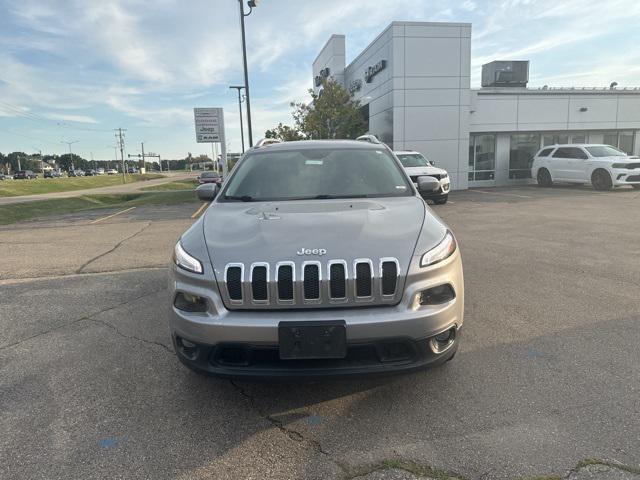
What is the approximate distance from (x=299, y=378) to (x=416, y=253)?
1.01 metres

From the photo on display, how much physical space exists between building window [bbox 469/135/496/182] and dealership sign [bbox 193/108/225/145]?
41.5 feet

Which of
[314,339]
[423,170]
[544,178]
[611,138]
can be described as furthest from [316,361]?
[611,138]

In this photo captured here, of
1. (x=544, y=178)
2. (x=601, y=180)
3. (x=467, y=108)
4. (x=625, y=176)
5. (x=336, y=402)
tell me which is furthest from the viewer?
(x=467, y=108)

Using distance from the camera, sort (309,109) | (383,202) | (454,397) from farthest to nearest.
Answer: (309,109), (383,202), (454,397)

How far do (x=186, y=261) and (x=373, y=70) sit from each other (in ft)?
72.7

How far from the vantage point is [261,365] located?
2564 mm

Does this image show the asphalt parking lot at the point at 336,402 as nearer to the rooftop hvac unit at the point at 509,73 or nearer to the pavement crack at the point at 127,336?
the pavement crack at the point at 127,336

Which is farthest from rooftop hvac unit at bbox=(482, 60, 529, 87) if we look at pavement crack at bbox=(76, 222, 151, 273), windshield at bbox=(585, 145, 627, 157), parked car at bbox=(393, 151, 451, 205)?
pavement crack at bbox=(76, 222, 151, 273)

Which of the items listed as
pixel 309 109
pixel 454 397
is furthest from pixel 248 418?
pixel 309 109

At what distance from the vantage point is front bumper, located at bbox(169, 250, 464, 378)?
248cm

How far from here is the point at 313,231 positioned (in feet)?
9.36

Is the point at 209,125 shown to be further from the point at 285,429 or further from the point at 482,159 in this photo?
the point at 285,429

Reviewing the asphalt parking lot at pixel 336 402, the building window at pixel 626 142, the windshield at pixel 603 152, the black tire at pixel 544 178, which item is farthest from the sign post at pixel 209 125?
the building window at pixel 626 142

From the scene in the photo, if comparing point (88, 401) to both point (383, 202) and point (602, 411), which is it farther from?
point (602, 411)
